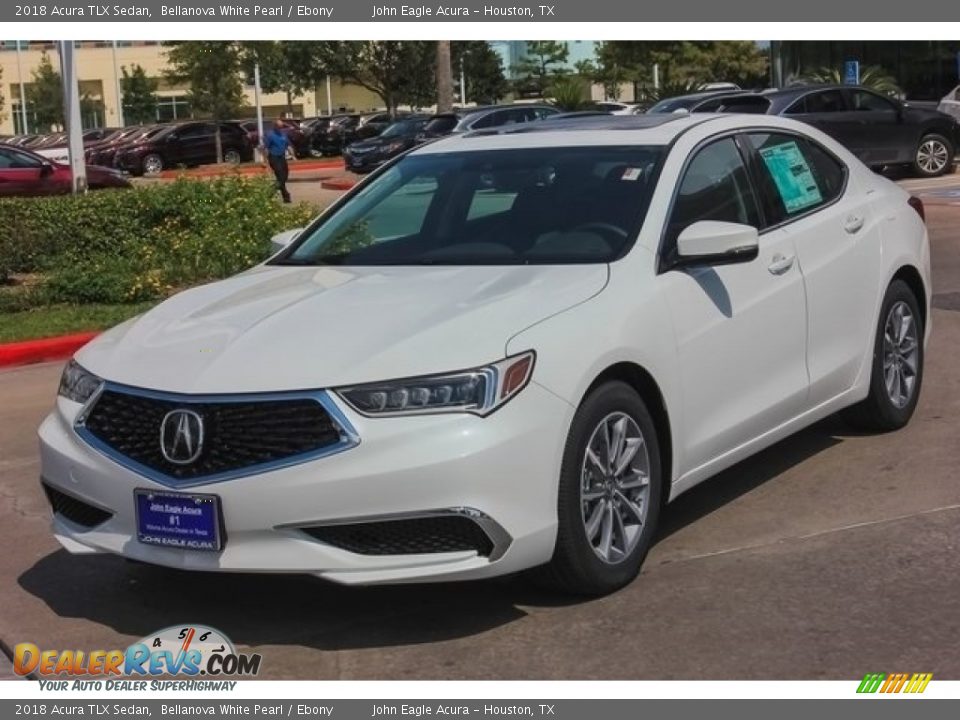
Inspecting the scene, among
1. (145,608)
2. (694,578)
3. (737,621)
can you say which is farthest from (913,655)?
(145,608)

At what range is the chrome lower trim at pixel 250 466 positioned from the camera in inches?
175

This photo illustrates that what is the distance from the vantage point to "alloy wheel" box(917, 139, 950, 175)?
22469mm

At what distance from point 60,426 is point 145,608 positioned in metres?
0.74

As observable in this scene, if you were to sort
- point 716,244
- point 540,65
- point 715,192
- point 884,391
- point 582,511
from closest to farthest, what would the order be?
point 582,511, point 716,244, point 715,192, point 884,391, point 540,65

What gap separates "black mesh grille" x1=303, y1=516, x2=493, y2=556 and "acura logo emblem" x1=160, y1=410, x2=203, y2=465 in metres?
0.45

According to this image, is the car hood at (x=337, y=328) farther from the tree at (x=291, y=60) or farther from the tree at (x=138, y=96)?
the tree at (x=138, y=96)

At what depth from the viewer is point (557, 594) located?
198 inches

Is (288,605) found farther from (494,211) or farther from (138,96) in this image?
(138,96)

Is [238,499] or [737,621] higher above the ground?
[238,499]

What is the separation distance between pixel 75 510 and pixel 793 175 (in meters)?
3.48

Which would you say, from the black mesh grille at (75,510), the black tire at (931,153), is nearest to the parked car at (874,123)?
the black tire at (931,153)

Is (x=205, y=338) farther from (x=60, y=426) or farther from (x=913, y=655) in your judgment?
(x=913, y=655)

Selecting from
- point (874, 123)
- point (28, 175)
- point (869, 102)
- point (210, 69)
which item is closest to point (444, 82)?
point (28, 175)

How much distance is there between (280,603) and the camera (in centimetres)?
522
